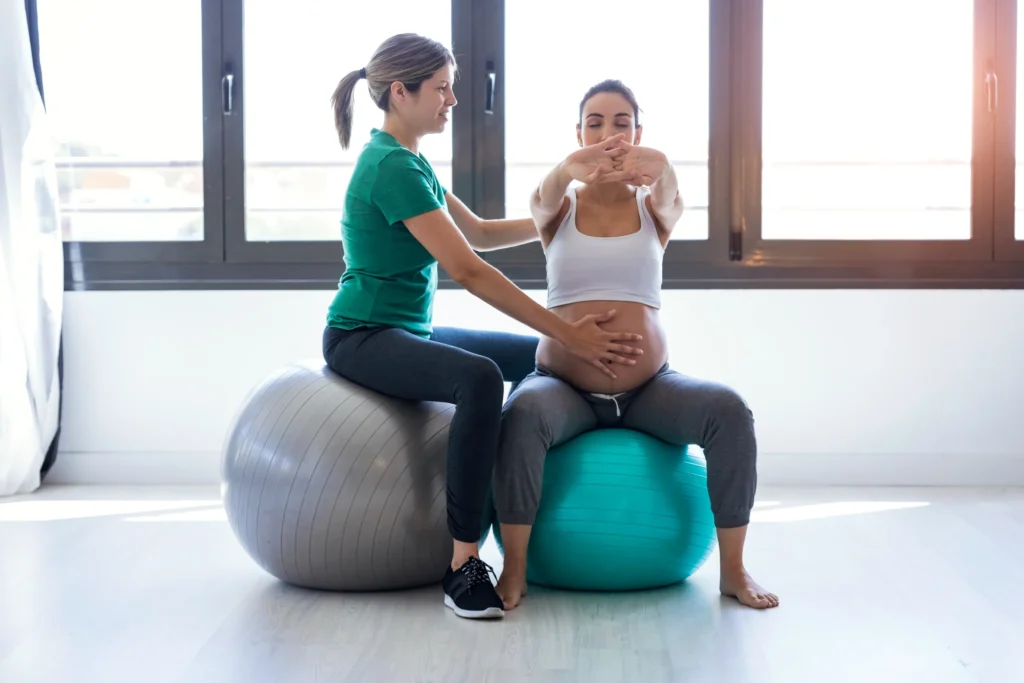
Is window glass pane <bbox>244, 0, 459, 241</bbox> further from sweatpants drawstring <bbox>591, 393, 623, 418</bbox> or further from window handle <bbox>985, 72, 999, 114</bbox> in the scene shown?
window handle <bbox>985, 72, 999, 114</bbox>

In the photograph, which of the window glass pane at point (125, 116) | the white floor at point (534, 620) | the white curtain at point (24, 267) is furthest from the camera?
the window glass pane at point (125, 116)

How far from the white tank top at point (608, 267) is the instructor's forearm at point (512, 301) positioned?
189mm

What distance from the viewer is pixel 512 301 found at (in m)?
2.30

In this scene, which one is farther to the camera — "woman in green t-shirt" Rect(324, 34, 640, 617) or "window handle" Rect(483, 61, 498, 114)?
"window handle" Rect(483, 61, 498, 114)

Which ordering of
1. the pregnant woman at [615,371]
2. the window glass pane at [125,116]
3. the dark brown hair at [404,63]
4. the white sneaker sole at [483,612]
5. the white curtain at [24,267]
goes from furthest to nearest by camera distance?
the window glass pane at [125,116] → the white curtain at [24,267] → the dark brown hair at [404,63] → the pregnant woman at [615,371] → the white sneaker sole at [483,612]

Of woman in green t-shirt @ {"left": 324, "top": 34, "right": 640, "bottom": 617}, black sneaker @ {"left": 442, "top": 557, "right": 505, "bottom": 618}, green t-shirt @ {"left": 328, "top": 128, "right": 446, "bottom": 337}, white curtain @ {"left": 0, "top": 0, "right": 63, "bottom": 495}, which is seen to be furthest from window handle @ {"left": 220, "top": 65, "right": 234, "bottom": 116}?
black sneaker @ {"left": 442, "top": 557, "right": 505, "bottom": 618}

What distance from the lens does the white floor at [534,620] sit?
1876 millimetres

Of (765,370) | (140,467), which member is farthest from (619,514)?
(140,467)

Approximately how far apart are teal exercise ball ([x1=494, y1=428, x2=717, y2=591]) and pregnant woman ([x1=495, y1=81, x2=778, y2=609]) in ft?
0.17

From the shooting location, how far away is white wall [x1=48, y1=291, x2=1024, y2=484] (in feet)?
12.1

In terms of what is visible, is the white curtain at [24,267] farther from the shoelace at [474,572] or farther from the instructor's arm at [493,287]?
the shoelace at [474,572]

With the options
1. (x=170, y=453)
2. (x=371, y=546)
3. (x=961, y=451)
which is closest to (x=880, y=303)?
(x=961, y=451)

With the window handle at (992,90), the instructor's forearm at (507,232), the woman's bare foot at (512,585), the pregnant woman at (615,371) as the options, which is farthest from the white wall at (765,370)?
the woman's bare foot at (512,585)

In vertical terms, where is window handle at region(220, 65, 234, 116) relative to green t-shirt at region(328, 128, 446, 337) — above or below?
above
